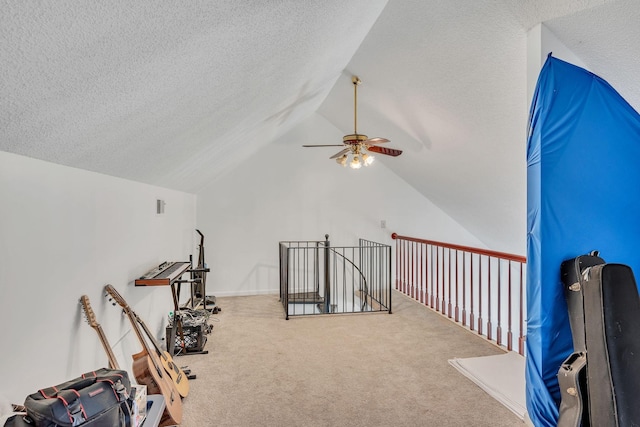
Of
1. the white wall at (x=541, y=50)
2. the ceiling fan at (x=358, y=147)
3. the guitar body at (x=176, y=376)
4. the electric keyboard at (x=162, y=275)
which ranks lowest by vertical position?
the guitar body at (x=176, y=376)

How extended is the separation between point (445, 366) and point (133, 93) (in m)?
2.93

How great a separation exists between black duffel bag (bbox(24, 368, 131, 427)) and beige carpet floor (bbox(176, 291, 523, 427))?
1.16 m

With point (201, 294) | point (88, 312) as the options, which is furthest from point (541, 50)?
point (201, 294)

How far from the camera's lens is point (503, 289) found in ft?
18.3

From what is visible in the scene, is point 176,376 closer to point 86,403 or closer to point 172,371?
point 172,371

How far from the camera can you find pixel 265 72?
1982 mm

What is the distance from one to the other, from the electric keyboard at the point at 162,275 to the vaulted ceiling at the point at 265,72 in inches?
29.6

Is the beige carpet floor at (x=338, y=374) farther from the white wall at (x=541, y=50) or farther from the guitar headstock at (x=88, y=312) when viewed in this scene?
the white wall at (x=541, y=50)

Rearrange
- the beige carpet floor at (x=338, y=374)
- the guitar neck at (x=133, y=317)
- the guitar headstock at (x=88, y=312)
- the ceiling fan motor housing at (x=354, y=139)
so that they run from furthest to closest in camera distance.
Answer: the ceiling fan motor housing at (x=354, y=139), the beige carpet floor at (x=338, y=374), the guitar neck at (x=133, y=317), the guitar headstock at (x=88, y=312)

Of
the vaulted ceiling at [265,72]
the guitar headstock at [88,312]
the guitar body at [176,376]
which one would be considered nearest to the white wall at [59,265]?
the guitar headstock at [88,312]

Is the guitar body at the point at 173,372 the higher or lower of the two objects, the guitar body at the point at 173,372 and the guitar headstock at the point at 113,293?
the lower

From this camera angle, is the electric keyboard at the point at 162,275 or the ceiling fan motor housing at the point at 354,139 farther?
the ceiling fan motor housing at the point at 354,139

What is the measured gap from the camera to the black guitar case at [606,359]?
4.34 ft

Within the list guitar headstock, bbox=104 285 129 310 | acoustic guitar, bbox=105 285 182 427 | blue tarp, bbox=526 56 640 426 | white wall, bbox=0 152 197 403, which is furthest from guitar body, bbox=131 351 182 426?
blue tarp, bbox=526 56 640 426
